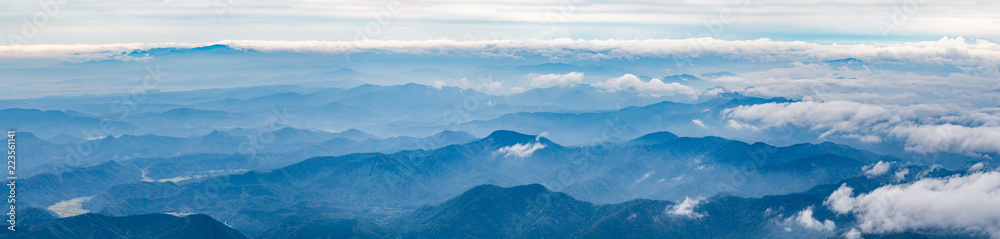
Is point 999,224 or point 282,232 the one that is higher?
point 999,224

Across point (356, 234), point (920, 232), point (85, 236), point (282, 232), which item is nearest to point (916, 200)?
point (920, 232)

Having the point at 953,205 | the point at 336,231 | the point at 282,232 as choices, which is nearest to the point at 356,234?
the point at 336,231

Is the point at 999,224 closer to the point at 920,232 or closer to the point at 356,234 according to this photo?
the point at 920,232

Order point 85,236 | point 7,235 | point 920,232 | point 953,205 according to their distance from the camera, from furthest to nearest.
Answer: point 953,205 → point 920,232 → point 85,236 → point 7,235

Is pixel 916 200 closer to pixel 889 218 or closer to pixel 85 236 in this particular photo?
pixel 889 218

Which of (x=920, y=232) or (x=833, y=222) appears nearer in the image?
(x=920, y=232)

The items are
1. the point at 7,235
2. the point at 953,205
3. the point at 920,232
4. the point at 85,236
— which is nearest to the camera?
the point at 7,235
